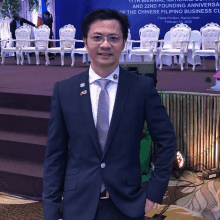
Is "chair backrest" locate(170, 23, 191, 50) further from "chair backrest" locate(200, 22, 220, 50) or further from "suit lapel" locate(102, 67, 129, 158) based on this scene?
"suit lapel" locate(102, 67, 129, 158)

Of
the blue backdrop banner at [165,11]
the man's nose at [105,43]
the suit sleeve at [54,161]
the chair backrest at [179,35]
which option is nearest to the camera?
the man's nose at [105,43]

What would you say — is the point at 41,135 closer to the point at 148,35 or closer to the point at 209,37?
the point at 209,37

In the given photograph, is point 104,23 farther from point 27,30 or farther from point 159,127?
point 27,30

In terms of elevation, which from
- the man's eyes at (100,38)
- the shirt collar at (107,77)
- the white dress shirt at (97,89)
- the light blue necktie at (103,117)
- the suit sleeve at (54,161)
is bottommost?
the suit sleeve at (54,161)

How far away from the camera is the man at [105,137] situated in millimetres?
1331

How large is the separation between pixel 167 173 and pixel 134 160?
0.13 metres

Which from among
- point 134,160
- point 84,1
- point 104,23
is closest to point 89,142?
point 134,160

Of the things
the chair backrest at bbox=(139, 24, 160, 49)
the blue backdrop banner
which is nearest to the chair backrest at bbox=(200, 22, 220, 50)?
the chair backrest at bbox=(139, 24, 160, 49)

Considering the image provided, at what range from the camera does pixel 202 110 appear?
11.8ft

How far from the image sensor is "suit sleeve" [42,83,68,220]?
1.39 m

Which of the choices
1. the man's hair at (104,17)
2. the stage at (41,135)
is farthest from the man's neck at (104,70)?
the stage at (41,135)

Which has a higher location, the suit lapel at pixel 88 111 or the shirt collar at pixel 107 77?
the shirt collar at pixel 107 77

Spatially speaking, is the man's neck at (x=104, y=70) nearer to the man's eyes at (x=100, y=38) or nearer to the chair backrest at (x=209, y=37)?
the man's eyes at (x=100, y=38)

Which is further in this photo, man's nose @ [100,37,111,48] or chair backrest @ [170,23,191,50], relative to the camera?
chair backrest @ [170,23,191,50]
